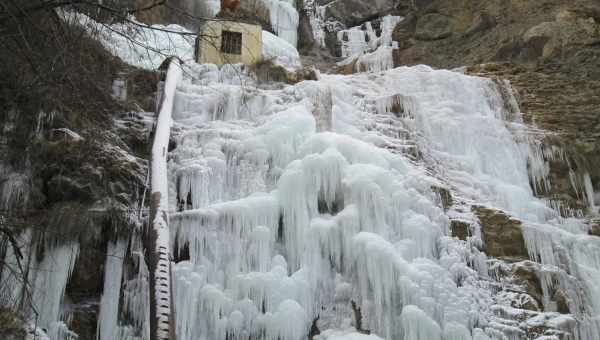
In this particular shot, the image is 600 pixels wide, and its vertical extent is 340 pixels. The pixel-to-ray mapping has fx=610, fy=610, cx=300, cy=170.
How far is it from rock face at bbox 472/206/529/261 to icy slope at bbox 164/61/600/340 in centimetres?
16

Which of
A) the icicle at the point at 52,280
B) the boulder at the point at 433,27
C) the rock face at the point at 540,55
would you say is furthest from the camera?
the boulder at the point at 433,27

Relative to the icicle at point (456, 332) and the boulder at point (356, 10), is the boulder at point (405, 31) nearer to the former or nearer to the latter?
the boulder at point (356, 10)

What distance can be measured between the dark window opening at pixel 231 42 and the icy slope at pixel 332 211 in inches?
90.7

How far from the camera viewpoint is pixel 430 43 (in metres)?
16.2

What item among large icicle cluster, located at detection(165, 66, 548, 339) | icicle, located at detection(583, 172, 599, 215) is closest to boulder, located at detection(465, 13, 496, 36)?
icicle, located at detection(583, 172, 599, 215)

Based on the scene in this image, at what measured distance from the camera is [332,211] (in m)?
7.17

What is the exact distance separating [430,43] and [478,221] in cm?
981

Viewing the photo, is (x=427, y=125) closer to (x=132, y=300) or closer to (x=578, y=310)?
(x=578, y=310)

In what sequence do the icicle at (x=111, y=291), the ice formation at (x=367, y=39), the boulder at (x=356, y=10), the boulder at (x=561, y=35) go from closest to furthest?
the icicle at (x=111, y=291) < the boulder at (x=561, y=35) < the ice formation at (x=367, y=39) < the boulder at (x=356, y=10)

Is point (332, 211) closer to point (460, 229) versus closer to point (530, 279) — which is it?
point (460, 229)

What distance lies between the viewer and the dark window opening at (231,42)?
11.3 meters

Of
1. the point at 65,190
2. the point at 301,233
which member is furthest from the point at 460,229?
the point at 65,190

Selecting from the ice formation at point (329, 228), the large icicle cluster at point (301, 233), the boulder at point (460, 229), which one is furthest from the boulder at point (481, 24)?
the boulder at point (460, 229)

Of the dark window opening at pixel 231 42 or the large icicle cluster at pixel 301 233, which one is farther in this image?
the dark window opening at pixel 231 42
